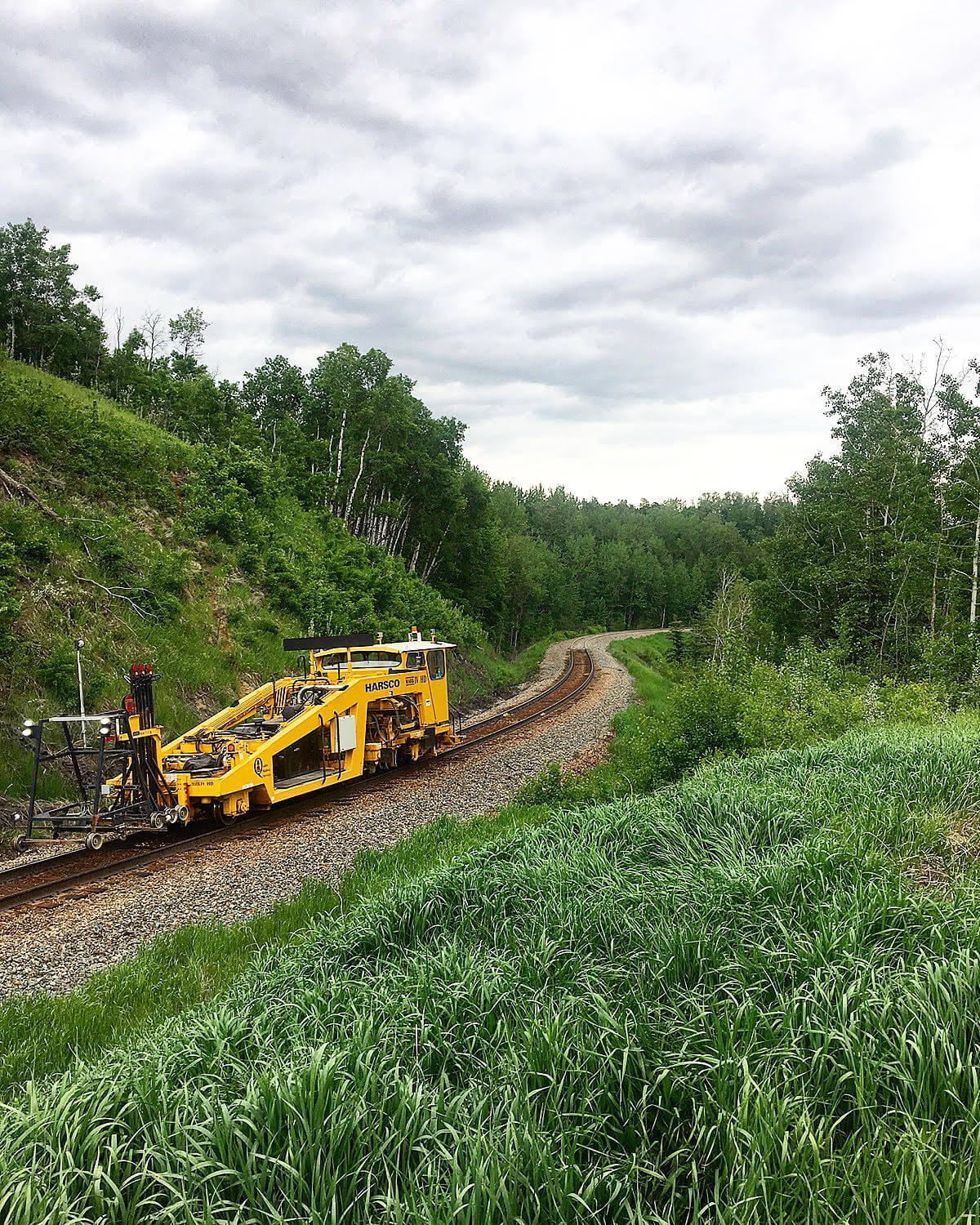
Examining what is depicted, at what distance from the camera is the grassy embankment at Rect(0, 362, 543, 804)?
43.4 feet

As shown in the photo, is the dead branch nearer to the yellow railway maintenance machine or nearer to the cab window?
the yellow railway maintenance machine

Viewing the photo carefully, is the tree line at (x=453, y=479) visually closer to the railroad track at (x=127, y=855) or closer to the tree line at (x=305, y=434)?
the tree line at (x=305, y=434)

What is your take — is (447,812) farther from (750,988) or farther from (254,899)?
(750,988)

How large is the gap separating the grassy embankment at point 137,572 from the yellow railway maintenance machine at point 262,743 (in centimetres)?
207

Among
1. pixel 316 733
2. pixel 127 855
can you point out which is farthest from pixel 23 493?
pixel 127 855

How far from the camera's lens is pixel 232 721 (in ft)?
41.5

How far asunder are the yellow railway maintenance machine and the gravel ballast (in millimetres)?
654

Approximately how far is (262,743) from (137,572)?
25.4 ft

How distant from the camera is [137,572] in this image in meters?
16.7

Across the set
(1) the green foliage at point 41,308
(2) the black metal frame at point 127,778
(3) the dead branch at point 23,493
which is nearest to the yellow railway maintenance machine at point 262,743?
(2) the black metal frame at point 127,778

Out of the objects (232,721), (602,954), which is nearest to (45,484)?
(232,721)

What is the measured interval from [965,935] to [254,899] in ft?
23.1

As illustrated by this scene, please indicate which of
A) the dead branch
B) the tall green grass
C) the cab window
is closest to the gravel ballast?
the cab window

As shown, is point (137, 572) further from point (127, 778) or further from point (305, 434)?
point (305, 434)
